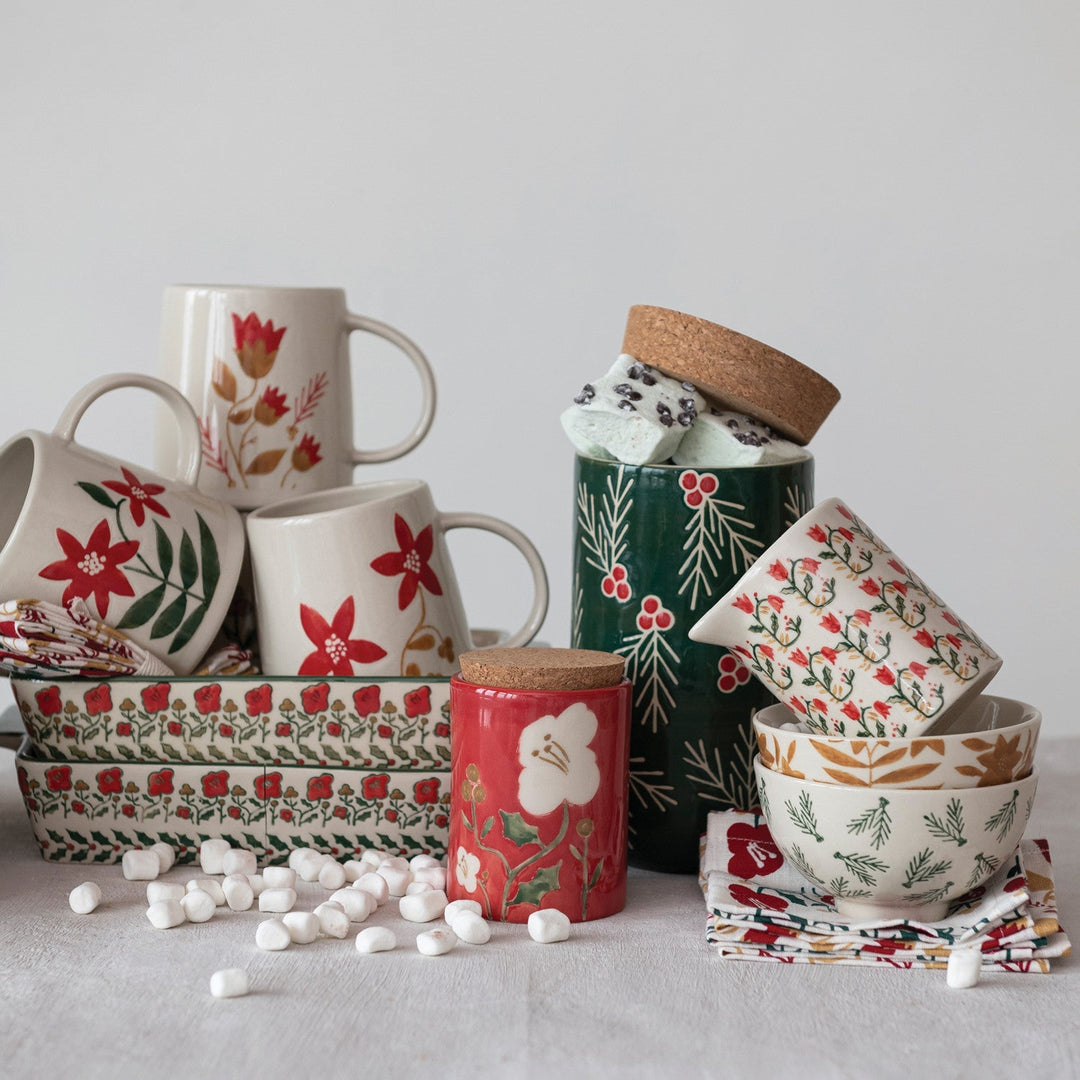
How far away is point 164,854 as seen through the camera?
0.79 meters

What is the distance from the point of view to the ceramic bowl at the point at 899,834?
25.7 inches

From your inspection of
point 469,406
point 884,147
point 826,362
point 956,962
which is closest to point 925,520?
point 826,362

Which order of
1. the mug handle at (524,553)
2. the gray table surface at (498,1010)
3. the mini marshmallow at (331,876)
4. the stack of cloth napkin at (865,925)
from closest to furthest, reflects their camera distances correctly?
the gray table surface at (498,1010), the stack of cloth napkin at (865,925), the mini marshmallow at (331,876), the mug handle at (524,553)

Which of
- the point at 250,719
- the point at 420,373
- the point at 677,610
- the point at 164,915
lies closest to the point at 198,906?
the point at 164,915

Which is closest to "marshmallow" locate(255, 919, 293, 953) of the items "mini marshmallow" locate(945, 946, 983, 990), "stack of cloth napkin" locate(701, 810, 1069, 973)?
"stack of cloth napkin" locate(701, 810, 1069, 973)

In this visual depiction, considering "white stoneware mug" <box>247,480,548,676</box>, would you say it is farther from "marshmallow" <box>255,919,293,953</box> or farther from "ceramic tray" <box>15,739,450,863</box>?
"marshmallow" <box>255,919,293,953</box>

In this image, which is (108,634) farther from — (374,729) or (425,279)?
(425,279)

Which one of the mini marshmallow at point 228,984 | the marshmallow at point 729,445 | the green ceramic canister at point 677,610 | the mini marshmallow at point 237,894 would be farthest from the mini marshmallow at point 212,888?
the marshmallow at point 729,445

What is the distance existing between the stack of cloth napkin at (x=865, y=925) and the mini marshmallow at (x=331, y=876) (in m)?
0.20

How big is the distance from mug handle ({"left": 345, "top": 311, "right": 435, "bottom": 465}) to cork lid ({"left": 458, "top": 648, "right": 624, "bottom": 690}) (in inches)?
10.7

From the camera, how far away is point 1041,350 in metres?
1.77

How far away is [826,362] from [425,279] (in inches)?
20.0

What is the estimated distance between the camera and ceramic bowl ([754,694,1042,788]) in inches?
25.7

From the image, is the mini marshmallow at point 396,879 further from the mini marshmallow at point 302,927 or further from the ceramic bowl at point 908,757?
the ceramic bowl at point 908,757
